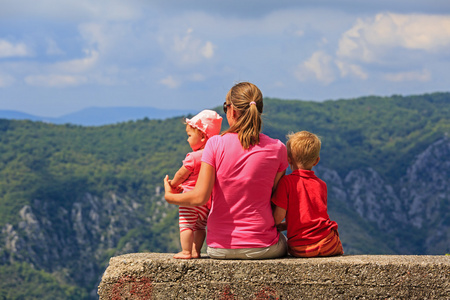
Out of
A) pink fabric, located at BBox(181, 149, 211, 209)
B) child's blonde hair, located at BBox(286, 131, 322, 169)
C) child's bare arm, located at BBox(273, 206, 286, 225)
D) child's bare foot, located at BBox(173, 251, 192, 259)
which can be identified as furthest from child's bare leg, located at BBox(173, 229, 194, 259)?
child's blonde hair, located at BBox(286, 131, 322, 169)

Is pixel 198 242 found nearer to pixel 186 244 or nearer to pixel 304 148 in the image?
pixel 186 244

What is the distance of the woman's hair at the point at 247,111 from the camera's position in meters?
4.95

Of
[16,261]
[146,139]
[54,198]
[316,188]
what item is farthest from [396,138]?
[316,188]

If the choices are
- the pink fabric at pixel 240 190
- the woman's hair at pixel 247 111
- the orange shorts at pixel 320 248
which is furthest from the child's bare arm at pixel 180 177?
the orange shorts at pixel 320 248

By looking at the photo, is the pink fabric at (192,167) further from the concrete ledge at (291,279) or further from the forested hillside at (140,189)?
the forested hillside at (140,189)

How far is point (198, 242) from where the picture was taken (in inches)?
205

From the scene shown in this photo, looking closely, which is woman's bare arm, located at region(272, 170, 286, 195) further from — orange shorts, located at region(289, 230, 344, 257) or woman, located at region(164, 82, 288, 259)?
orange shorts, located at region(289, 230, 344, 257)

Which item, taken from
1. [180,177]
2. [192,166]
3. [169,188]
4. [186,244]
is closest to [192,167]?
[192,166]

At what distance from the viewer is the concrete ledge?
479 centimetres

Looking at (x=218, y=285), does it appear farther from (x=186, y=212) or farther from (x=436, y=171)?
(x=436, y=171)

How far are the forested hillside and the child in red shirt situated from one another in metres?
106

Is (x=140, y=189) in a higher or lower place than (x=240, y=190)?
lower

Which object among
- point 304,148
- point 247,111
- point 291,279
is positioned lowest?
point 291,279

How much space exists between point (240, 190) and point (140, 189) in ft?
473
